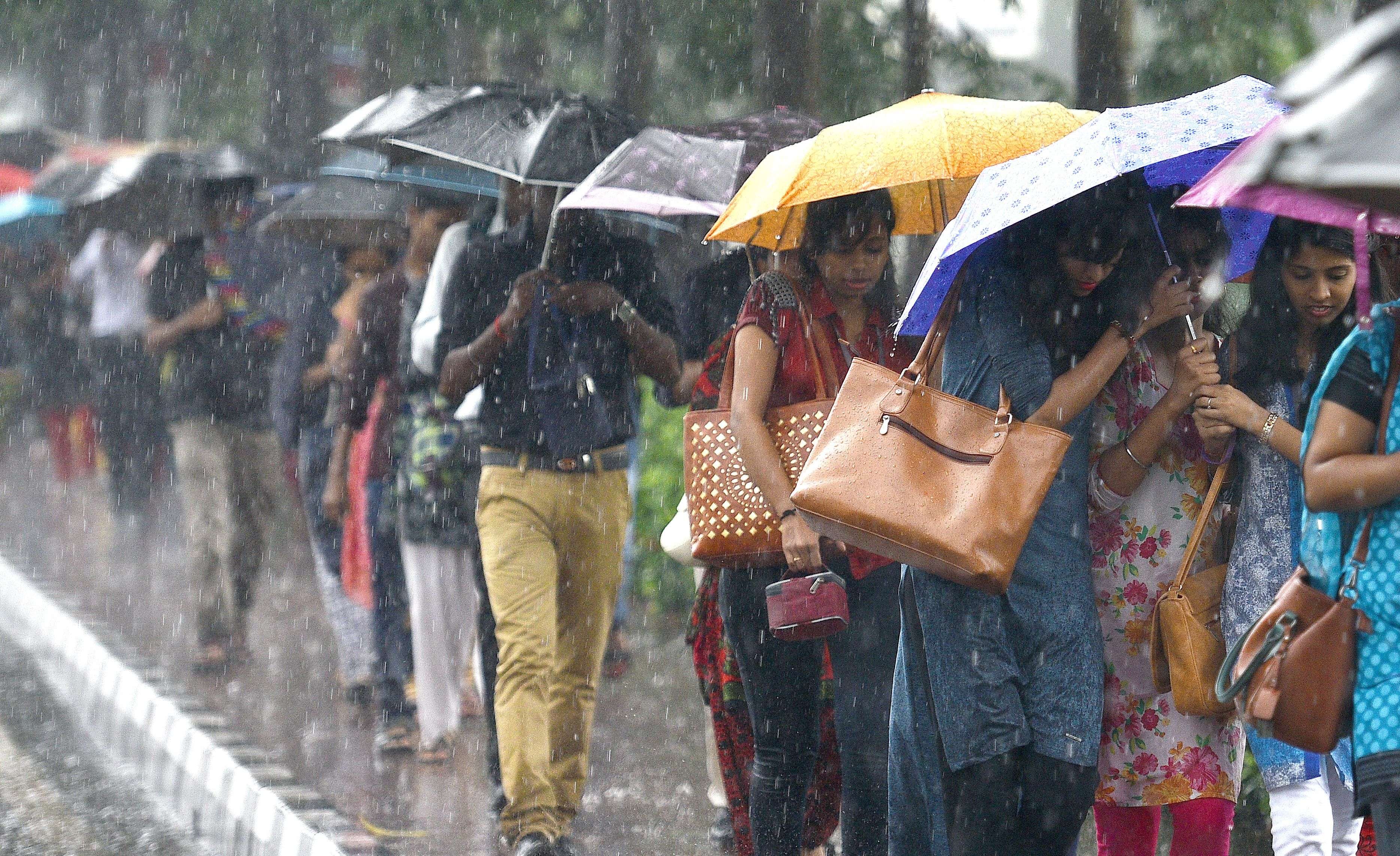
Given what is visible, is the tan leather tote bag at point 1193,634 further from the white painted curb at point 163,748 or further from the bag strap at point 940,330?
the white painted curb at point 163,748

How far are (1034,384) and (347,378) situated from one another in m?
4.46

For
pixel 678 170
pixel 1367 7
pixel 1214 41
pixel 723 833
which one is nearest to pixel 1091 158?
pixel 678 170

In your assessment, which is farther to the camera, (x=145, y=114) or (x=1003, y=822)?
(x=145, y=114)

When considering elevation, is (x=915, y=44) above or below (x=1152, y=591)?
above

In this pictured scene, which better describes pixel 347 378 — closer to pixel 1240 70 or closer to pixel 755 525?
pixel 755 525

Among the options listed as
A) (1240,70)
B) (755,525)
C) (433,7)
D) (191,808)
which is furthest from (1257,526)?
(433,7)

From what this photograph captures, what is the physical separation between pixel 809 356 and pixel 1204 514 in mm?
1233

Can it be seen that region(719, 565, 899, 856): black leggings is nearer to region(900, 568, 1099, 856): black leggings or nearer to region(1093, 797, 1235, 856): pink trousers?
region(1093, 797, 1235, 856): pink trousers

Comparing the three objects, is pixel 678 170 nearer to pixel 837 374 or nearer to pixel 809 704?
pixel 837 374

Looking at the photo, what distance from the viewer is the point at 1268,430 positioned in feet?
13.3

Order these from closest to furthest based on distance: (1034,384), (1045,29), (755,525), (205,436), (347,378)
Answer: (1034,384), (755,525), (347,378), (205,436), (1045,29)

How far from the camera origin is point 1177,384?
412cm

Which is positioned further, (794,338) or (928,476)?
(794,338)

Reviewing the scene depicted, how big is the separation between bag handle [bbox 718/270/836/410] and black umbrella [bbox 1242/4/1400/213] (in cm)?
292
